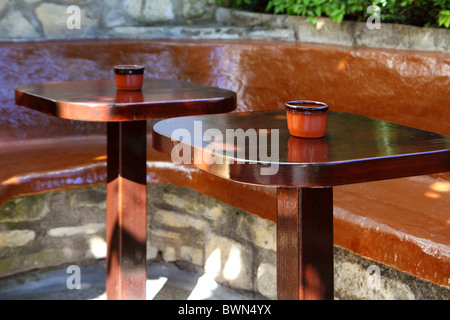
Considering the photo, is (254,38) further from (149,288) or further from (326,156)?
(326,156)

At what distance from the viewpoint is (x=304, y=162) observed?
4.54 feet

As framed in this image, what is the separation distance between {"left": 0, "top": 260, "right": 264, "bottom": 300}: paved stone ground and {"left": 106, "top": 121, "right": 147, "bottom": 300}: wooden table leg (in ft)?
1.76

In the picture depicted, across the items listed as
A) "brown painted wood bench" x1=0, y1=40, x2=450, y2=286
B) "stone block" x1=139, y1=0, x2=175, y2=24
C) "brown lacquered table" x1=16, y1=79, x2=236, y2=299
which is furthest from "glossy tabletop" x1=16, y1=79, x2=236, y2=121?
"stone block" x1=139, y1=0, x2=175, y2=24

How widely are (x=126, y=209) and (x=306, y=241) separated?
94 centimetres

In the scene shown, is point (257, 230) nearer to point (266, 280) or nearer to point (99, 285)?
point (266, 280)

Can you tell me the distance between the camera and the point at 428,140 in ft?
5.42

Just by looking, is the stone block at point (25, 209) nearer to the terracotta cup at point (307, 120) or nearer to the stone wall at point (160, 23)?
the stone wall at point (160, 23)

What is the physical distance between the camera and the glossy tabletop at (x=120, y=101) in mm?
2070

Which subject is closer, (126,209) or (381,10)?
(126,209)

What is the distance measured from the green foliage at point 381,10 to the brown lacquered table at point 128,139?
1135mm

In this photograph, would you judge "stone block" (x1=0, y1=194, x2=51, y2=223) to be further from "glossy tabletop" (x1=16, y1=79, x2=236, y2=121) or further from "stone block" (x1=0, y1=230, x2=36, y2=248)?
"glossy tabletop" (x1=16, y1=79, x2=236, y2=121)

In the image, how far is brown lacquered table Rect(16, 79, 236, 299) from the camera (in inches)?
84.7

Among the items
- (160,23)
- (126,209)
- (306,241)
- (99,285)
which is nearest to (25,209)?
(99,285)
